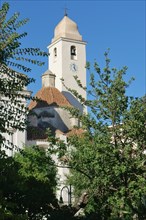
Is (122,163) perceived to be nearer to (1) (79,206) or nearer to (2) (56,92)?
(1) (79,206)

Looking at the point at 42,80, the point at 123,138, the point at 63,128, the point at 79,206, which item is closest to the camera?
the point at 123,138

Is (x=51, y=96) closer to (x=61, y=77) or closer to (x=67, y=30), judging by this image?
(x=61, y=77)

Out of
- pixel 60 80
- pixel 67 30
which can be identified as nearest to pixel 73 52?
pixel 67 30

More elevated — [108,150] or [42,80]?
[42,80]

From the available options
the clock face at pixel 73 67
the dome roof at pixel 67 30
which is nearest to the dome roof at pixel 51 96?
the clock face at pixel 73 67

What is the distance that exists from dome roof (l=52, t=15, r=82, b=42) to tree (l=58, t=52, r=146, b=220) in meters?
44.5

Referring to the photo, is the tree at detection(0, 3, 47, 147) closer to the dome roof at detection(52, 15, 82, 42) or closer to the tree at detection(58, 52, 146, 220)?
the tree at detection(58, 52, 146, 220)

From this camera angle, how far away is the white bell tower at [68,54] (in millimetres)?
55625

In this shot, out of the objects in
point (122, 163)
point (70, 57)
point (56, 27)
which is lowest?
point (122, 163)

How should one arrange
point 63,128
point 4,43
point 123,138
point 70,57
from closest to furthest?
point 4,43
point 123,138
point 63,128
point 70,57

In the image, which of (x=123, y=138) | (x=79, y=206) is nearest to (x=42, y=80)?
(x=79, y=206)

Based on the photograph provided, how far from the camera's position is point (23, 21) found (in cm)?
957

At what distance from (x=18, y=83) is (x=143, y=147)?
5566mm

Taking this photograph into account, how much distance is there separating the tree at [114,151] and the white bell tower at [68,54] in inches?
1564
